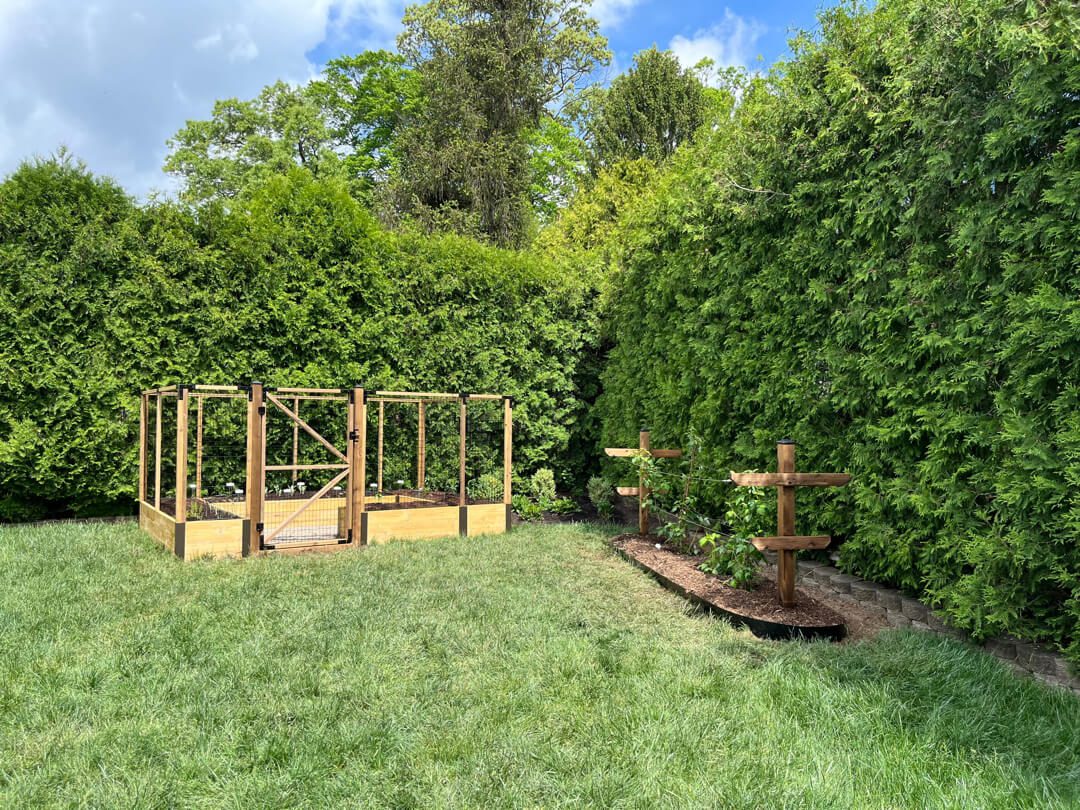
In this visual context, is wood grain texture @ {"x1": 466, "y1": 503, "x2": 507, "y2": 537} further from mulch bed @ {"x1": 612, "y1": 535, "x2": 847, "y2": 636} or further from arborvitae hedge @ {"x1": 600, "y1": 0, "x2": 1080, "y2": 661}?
arborvitae hedge @ {"x1": 600, "y1": 0, "x2": 1080, "y2": 661}

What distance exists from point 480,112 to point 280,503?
1498 centimetres

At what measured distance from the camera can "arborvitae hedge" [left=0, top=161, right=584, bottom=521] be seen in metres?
6.35

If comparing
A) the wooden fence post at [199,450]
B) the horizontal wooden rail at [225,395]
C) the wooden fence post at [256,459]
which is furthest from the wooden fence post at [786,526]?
the wooden fence post at [199,450]

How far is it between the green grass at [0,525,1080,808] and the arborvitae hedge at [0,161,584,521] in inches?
111

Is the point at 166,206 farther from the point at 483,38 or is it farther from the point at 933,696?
the point at 483,38

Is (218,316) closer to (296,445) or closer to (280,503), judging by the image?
(296,445)

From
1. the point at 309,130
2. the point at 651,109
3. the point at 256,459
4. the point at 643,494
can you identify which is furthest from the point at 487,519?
the point at 309,130

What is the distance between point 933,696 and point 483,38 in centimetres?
1979

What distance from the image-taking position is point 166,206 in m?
6.93

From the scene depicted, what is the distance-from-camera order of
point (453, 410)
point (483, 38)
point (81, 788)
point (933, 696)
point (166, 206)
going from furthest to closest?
point (483, 38) → point (453, 410) → point (166, 206) → point (933, 696) → point (81, 788)

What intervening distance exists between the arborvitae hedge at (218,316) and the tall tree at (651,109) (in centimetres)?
1053

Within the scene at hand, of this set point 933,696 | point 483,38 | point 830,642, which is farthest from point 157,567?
point 483,38

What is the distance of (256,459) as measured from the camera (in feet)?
20.3

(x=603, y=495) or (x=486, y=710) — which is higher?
(x=603, y=495)
